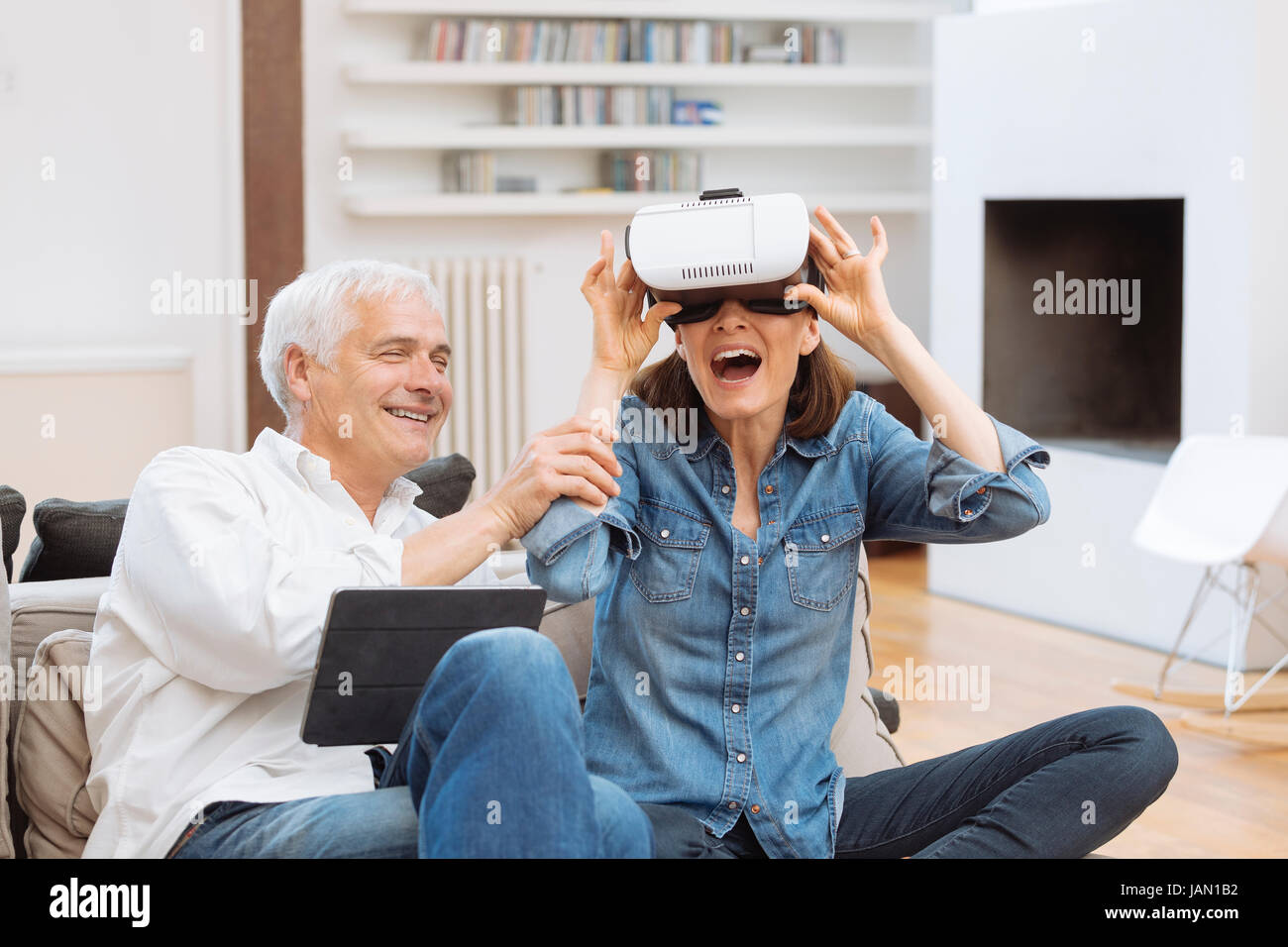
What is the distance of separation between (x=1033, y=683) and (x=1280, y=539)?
0.74m

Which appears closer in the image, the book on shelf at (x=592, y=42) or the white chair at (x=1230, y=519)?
the white chair at (x=1230, y=519)

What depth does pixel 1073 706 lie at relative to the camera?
11.9ft

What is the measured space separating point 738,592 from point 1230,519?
91.8 inches

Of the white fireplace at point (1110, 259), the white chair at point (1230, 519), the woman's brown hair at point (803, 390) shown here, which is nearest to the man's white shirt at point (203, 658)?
the woman's brown hair at point (803, 390)

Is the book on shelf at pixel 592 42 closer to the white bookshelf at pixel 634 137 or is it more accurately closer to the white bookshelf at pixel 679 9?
the white bookshelf at pixel 679 9

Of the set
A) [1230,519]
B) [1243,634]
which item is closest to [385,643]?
[1230,519]

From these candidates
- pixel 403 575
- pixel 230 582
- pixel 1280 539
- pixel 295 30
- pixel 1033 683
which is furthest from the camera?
pixel 295 30

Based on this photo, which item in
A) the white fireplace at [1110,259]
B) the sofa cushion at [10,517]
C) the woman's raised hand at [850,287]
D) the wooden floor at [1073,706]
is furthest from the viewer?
the white fireplace at [1110,259]

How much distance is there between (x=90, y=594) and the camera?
178 cm

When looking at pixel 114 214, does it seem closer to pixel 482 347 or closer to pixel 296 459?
pixel 482 347

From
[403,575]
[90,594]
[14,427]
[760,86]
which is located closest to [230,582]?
[403,575]

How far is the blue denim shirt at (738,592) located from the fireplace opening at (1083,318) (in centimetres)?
298

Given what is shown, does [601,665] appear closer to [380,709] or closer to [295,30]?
[380,709]

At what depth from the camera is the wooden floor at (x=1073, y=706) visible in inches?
113
